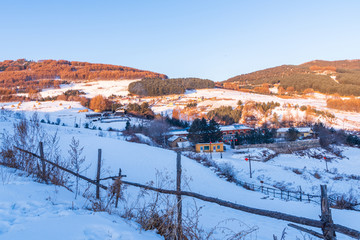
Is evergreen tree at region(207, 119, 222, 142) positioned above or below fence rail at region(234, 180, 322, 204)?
above

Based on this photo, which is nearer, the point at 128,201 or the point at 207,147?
the point at 128,201

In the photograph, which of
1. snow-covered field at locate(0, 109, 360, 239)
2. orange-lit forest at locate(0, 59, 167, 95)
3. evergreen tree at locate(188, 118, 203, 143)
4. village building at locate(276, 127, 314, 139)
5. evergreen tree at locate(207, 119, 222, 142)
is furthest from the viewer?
orange-lit forest at locate(0, 59, 167, 95)

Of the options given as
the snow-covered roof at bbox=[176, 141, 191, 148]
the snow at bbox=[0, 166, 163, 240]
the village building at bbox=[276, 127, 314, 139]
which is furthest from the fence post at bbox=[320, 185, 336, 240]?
the village building at bbox=[276, 127, 314, 139]

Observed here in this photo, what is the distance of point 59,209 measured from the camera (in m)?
A: 2.86

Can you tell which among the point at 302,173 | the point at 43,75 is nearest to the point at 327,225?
the point at 302,173

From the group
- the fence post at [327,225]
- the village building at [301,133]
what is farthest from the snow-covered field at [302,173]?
the fence post at [327,225]

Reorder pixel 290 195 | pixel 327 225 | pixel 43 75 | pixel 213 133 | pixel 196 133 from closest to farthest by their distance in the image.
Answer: pixel 327 225 → pixel 290 195 → pixel 213 133 → pixel 196 133 → pixel 43 75

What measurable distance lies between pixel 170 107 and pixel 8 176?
195 ft

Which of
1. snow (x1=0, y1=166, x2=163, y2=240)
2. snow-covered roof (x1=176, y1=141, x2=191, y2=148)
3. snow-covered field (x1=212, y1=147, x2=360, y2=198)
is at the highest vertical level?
snow (x1=0, y1=166, x2=163, y2=240)

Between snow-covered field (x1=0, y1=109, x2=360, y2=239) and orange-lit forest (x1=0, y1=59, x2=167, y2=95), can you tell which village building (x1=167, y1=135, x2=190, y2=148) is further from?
orange-lit forest (x1=0, y1=59, x2=167, y2=95)

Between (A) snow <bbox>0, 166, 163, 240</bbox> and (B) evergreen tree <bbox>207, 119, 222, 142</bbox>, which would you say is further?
(B) evergreen tree <bbox>207, 119, 222, 142</bbox>

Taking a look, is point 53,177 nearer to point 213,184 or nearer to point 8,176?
point 8,176

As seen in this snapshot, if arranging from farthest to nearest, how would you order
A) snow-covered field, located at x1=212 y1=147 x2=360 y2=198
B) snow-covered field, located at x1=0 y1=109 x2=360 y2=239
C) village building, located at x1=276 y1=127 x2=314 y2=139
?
village building, located at x1=276 y1=127 x2=314 y2=139, snow-covered field, located at x1=212 y1=147 x2=360 y2=198, snow-covered field, located at x1=0 y1=109 x2=360 y2=239

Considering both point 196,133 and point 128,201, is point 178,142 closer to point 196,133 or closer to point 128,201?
point 196,133
